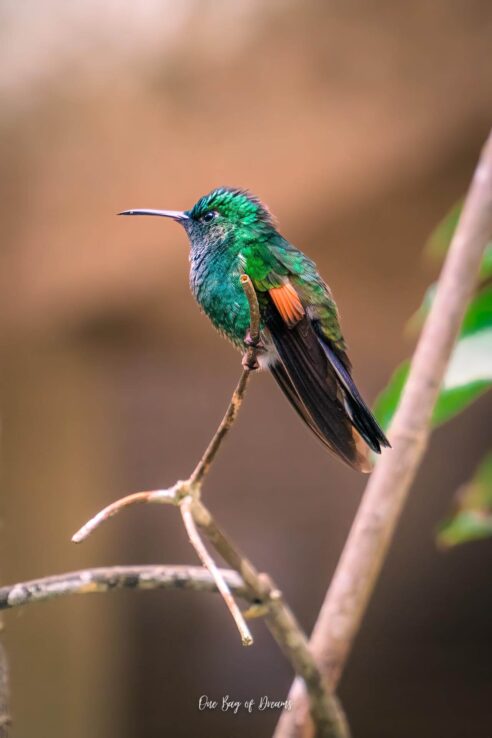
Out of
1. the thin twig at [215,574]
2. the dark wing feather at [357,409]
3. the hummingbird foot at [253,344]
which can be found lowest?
the thin twig at [215,574]

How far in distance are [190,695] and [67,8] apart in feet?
3.96

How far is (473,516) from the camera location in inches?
37.1

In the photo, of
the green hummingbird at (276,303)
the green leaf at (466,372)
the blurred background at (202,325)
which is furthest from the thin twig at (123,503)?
the blurred background at (202,325)

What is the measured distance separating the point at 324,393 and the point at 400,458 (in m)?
0.18

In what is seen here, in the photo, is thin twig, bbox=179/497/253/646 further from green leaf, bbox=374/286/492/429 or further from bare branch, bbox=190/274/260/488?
green leaf, bbox=374/286/492/429

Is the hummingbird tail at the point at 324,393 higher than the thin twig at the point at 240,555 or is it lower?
higher

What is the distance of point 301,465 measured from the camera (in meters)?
1.87

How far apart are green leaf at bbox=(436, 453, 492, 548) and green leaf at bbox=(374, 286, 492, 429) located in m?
0.18

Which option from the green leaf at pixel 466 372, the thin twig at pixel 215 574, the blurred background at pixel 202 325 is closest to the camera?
the thin twig at pixel 215 574

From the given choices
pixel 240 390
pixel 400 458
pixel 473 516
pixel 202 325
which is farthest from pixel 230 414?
pixel 202 325

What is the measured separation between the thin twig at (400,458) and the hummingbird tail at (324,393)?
0.13m

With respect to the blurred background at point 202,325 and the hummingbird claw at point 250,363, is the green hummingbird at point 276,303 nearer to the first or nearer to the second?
the hummingbird claw at point 250,363

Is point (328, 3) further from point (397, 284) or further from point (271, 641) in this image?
point (271, 641)

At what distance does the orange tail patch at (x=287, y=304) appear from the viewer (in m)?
0.55
